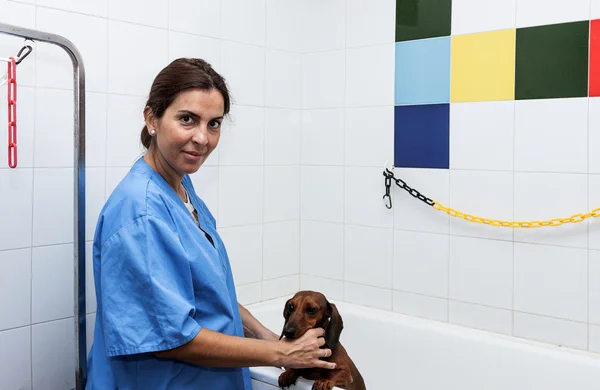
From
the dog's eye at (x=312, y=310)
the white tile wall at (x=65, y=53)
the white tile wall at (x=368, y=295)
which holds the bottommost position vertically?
the white tile wall at (x=368, y=295)

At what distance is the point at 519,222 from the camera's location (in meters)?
2.18

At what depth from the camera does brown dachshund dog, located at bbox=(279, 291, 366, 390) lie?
1.53 m

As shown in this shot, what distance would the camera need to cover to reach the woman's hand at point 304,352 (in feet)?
4.86

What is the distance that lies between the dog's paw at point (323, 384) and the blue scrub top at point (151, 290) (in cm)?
24

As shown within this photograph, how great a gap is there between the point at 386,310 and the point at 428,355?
0.31 m

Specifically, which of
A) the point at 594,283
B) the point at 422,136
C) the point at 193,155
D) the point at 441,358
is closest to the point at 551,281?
the point at 594,283

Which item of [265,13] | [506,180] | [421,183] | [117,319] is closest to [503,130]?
[506,180]

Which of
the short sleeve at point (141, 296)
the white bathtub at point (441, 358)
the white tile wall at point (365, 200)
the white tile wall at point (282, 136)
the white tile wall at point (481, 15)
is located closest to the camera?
the short sleeve at point (141, 296)

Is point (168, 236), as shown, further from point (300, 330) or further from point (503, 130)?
point (503, 130)

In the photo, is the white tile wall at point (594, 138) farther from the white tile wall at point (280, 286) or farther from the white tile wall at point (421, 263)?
the white tile wall at point (280, 286)

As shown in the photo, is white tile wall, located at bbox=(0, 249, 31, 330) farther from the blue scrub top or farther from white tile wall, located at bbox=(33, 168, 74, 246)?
the blue scrub top

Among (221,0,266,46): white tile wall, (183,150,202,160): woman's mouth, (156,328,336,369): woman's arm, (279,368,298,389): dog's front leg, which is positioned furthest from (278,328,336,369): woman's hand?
(221,0,266,46): white tile wall

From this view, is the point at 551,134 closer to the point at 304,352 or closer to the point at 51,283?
the point at 304,352

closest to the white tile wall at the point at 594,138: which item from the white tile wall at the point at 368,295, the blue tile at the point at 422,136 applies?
the blue tile at the point at 422,136
